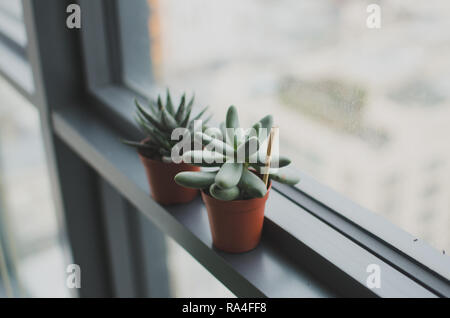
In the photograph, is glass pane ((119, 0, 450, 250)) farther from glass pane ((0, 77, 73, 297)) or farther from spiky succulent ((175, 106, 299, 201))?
glass pane ((0, 77, 73, 297))

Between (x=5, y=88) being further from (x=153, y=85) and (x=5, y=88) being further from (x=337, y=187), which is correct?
(x=337, y=187)

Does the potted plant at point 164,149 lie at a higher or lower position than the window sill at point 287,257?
higher

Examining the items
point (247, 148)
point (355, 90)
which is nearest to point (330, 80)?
point (355, 90)

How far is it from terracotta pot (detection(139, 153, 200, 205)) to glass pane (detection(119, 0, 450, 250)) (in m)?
0.22

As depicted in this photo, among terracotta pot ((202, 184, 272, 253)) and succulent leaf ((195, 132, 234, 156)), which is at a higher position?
succulent leaf ((195, 132, 234, 156))

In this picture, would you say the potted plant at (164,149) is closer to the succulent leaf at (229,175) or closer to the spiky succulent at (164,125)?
the spiky succulent at (164,125)

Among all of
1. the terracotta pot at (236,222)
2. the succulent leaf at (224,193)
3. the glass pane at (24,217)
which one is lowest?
the glass pane at (24,217)

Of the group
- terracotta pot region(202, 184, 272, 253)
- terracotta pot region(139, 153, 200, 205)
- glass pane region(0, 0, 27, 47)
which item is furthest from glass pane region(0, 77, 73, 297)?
terracotta pot region(202, 184, 272, 253)

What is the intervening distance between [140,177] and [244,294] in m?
0.38

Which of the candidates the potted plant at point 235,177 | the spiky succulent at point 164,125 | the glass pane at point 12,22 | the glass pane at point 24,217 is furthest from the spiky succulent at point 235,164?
the glass pane at point 24,217

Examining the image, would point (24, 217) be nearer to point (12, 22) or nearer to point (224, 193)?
point (12, 22)

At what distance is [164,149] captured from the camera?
82 centimetres

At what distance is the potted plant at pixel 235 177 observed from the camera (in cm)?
67

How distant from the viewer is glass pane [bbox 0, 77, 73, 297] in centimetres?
201
